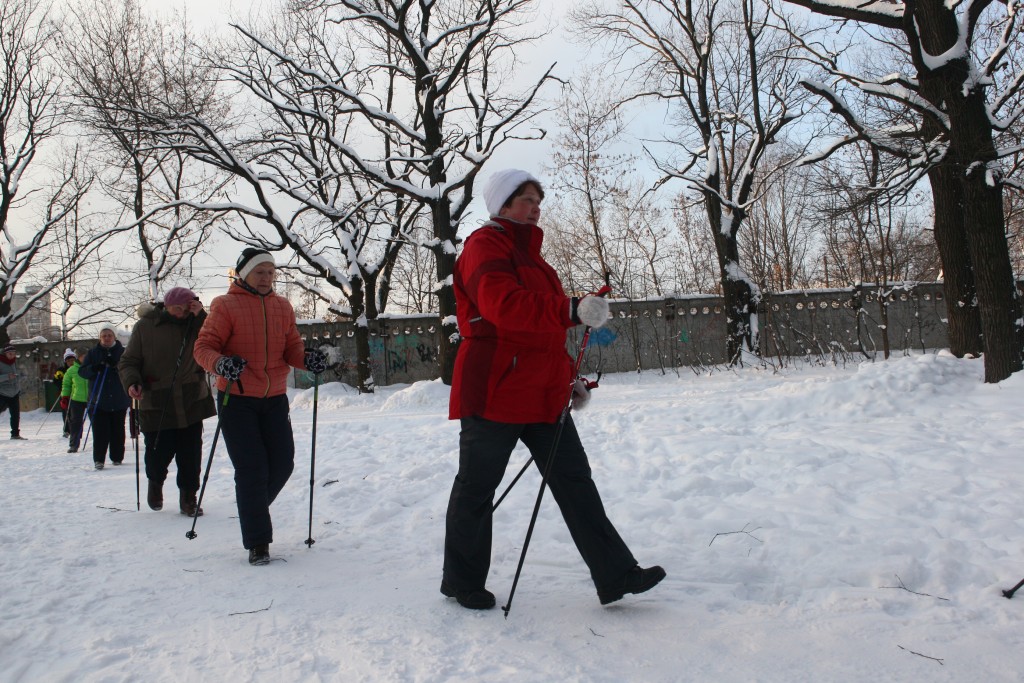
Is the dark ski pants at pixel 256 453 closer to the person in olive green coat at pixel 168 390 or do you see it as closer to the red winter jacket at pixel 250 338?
the red winter jacket at pixel 250 338

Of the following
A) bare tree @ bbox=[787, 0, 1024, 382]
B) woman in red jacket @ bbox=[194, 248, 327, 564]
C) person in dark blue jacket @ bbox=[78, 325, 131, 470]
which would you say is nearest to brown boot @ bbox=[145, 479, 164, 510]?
woman in red jacket @ bbox=[194, 248, 327, 564]

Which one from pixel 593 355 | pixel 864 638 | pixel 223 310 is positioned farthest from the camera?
pixel 593 355

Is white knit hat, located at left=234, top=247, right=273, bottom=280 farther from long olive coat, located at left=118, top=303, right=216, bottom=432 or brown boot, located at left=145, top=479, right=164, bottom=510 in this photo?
brown boot, located at left=145, top=479, right=164, bottom=510

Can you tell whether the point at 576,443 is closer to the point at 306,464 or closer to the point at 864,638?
the point at 864,638

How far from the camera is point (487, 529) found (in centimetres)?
332

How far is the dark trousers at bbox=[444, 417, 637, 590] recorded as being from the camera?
316 cm

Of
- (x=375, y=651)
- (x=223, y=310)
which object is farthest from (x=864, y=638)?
(x=223, y=310)

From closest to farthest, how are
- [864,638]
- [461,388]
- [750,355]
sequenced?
[864,638]
[461,388]
[750,355]

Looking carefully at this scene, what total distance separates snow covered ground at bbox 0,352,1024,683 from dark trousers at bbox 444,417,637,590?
0.19 meters

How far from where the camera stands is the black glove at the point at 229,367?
4.10 meters

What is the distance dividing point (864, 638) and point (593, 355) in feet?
59.0

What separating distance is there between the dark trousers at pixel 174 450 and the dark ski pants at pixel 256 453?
166cm

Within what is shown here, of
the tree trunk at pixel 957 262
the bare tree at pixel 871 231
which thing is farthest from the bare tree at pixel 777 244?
the tree trunk at pixel 957 262

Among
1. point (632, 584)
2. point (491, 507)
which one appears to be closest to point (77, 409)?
point (491, 507)
